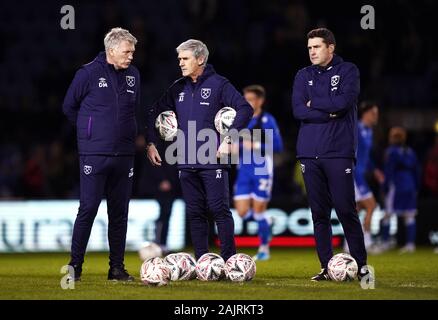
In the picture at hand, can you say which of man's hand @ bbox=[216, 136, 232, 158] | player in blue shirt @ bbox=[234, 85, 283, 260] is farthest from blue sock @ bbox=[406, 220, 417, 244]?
man's hand @ bbox=[216, 136, 232, 158]

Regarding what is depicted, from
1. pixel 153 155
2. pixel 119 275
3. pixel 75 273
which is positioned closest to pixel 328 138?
pixel 153 155

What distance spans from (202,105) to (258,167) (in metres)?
4.70

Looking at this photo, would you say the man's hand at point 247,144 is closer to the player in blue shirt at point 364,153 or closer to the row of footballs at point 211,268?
the player in blue shirt at point 364,153

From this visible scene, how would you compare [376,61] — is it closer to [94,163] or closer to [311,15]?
[311,15]

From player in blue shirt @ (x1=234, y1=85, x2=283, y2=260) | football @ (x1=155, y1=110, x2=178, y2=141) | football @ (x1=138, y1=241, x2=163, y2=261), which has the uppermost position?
football @ (x1=155, y1=110, x2=178, y2=141)

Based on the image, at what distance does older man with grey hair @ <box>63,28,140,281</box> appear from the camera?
10734 millimetres

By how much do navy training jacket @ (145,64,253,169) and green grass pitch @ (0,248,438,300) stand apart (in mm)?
1527

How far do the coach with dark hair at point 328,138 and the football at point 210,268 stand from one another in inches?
41.1

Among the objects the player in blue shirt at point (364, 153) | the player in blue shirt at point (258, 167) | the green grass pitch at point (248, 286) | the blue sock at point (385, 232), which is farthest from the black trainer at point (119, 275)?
the blue sock at point (385, 232)

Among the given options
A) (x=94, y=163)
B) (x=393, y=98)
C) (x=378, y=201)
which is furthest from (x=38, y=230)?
(x=393, y=98)

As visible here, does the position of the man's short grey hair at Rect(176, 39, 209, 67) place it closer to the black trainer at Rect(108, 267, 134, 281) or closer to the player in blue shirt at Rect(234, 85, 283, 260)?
the black trainer at Rect(108, 267, 134, 281)

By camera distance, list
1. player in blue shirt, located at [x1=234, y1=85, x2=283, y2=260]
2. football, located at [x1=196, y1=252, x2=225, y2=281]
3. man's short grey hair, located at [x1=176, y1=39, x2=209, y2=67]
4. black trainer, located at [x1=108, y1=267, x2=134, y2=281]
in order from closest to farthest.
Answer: football, located at [x1=196, y1=252, x2=225, y2=281], black trainer, located at [x1=108, y1=267, x2=134, y2=281], man's short grey hair, located at [x1=176, y1=39, x2=209, y2=67], player in blue shirt, located at [x1=234, y1=85, x2=283, y2=260]

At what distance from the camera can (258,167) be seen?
51.7ft

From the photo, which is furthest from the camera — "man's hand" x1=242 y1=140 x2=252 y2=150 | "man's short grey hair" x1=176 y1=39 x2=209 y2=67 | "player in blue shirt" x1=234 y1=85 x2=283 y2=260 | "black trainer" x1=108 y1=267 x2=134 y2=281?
"player in blue shirt" x1=234 y1=85 x2=283 y2=260
